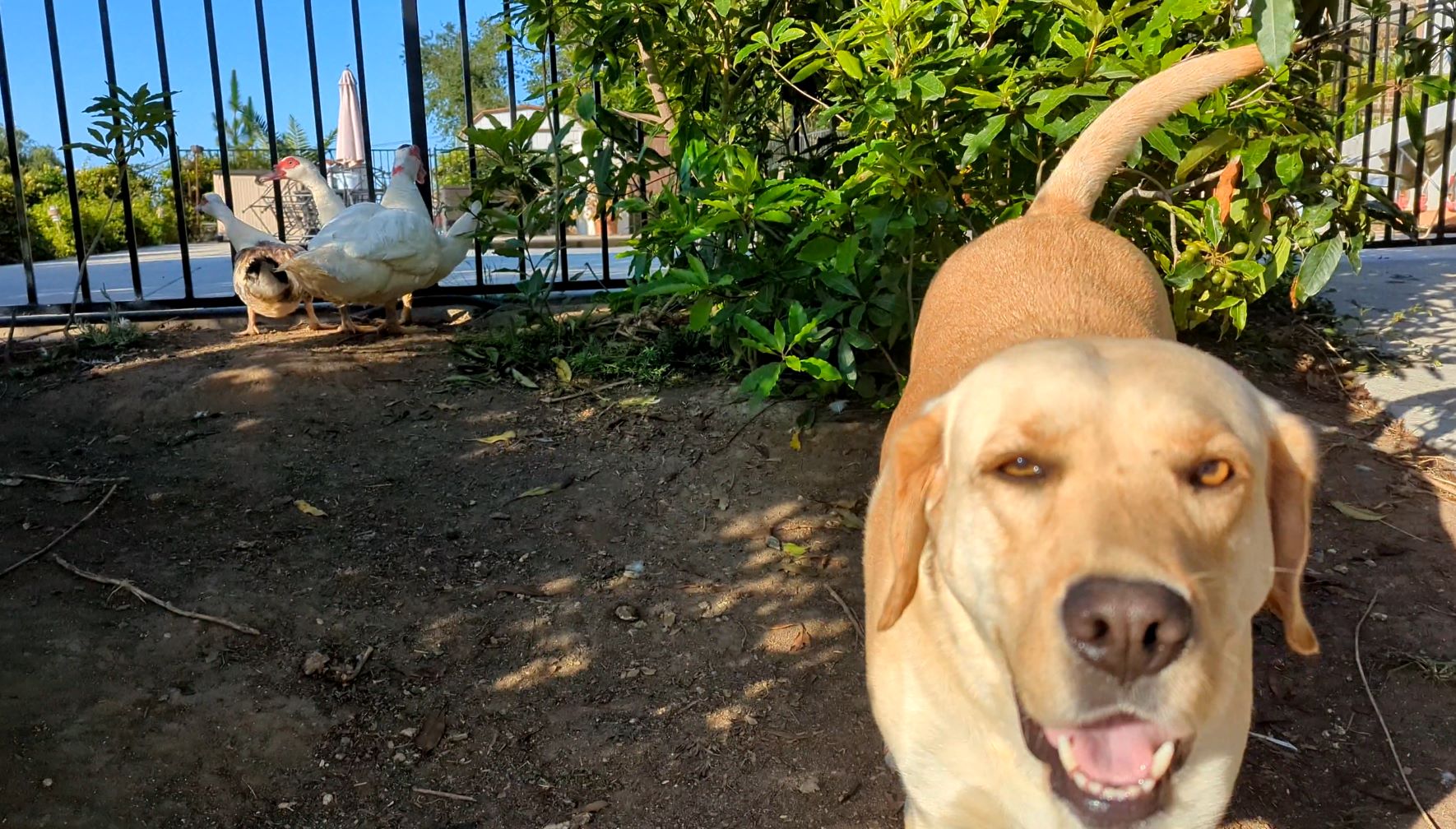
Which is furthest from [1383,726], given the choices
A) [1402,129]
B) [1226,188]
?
[1402,129]

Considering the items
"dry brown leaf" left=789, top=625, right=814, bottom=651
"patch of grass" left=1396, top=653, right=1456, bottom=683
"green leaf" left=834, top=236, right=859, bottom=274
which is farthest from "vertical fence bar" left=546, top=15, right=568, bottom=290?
"patch of grass" left=1396, top=653, right=1456, bottom=683

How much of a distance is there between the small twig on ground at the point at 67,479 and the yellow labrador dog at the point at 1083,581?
124 inches

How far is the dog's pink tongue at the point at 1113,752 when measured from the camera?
157 cm

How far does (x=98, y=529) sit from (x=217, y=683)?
112cm

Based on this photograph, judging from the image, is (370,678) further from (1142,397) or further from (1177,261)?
(1177,261)

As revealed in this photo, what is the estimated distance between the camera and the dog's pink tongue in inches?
61.7

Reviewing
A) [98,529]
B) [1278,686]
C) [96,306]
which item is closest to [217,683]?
[98,529]

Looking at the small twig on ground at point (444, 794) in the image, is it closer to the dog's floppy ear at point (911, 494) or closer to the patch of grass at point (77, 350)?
the dog's floppy ear at point (911, 494)

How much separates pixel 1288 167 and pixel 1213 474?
2.17 metres

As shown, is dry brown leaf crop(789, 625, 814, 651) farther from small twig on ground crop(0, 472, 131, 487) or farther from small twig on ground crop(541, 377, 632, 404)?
small twig on ground crop(0, 472, 131, 487)

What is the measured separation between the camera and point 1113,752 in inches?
63.1

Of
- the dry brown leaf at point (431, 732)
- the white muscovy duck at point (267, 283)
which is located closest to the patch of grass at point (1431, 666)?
the dry brown leaf at point (431, 732)

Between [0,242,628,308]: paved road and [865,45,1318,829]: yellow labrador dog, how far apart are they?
160 inches

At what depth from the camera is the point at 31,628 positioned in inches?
115
